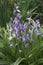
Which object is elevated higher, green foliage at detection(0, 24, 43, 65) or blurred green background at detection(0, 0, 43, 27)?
green foliage at detection(0, 24, 43, 65)

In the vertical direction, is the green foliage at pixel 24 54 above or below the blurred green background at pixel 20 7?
above

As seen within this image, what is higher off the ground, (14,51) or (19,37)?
(19,37)

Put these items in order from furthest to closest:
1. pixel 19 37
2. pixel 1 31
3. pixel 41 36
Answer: pixel 1 31 < pixel 41 36 < pixel 19 37

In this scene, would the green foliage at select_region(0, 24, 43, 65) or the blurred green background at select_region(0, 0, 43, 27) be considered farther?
the blurred green background at select_region(0, 0, 43, 27)

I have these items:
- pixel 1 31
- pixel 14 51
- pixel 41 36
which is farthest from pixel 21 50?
pixel 1 31

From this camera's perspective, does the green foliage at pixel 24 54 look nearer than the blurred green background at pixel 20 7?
Yes

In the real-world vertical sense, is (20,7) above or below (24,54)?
below

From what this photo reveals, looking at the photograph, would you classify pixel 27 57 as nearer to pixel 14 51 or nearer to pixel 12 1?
pixel 14 51

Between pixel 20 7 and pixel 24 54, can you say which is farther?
pixel 20 7
